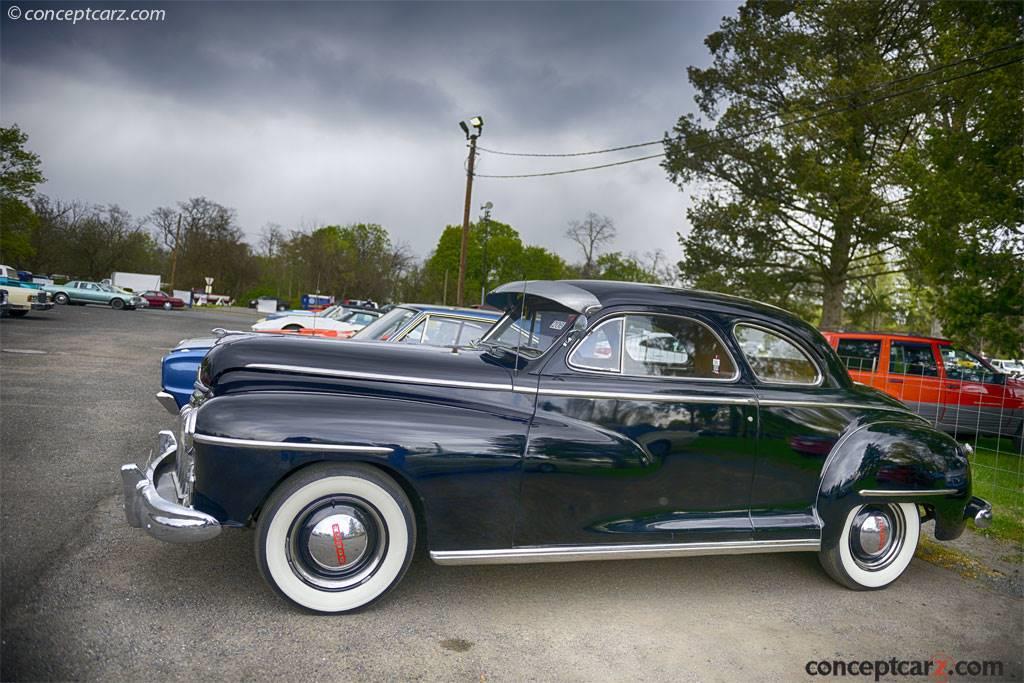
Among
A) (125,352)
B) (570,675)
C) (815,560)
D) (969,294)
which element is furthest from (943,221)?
(125,352)

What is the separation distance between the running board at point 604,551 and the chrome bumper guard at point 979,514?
1.16m

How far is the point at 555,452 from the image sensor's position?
135 inches

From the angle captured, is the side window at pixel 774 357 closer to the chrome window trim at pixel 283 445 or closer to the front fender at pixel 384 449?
the front fender at pixel 384 449

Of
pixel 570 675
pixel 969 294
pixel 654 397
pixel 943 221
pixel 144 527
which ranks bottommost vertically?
pixel 570 675

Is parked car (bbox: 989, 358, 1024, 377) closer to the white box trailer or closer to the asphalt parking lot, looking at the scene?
the asphalt parking lot

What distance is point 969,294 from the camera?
31.6 feet

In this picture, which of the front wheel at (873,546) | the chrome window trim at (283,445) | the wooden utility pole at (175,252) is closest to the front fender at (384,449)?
the chrome window trim at (283,445)

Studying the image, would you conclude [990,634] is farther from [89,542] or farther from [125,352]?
→ [125,352]

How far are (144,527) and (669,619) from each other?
2.64 metres

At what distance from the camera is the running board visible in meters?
3.33

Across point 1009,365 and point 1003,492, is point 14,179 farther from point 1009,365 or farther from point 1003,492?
point 1009,365

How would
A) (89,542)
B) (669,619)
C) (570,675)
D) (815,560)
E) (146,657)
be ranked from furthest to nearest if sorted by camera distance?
(815,560) < (89,542) < (669,619) < (570,675) < (146,657)

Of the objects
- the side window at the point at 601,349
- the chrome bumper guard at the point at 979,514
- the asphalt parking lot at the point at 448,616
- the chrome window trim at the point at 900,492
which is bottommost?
the asphalt parking lot at the point at 448,616

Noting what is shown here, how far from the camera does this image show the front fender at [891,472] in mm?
3943
